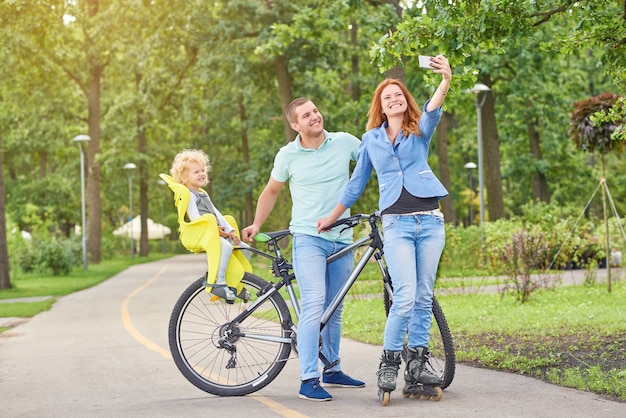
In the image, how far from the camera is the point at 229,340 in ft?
25.5

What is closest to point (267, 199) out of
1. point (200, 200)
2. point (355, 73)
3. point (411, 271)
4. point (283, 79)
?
point (200, 200)

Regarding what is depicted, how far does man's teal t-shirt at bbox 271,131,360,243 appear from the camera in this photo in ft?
24.8

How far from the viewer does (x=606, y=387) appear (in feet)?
23.8

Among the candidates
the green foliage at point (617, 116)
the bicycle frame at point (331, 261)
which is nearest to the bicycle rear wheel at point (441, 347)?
the bicycle frame at point (331, 261)

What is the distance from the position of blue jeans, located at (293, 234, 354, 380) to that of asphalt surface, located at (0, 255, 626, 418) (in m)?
0.30

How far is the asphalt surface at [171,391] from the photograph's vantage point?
678 cm

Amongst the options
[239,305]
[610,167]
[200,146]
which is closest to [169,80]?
[200,146]

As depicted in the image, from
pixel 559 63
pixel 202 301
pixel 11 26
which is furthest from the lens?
pixel 559 63

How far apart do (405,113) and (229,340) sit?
2074 mm

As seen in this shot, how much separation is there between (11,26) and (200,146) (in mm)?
23885

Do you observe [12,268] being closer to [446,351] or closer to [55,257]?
[55,257]

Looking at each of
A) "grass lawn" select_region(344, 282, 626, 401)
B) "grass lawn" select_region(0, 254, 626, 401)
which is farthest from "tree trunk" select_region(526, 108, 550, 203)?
"grass lawn" select_region(344, 282, 626, 401)

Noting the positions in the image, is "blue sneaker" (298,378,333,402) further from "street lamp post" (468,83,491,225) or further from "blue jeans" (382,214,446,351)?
"street lamp post" (468,83,491,225)

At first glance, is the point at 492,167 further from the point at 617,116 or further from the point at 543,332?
the point at 617,116
